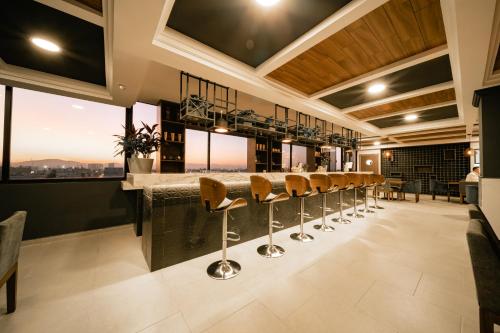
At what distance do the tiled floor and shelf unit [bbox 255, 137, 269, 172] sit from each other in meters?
3.85

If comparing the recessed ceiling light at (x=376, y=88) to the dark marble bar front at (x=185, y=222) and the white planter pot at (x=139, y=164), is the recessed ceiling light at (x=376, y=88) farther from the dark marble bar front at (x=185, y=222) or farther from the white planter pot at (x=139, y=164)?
the white planter pot at (x=139, y=164)

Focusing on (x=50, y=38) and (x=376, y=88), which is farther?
(x=376, y=88)

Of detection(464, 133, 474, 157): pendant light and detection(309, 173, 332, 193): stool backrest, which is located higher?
detection(464, 133, 474, 157): pendant light

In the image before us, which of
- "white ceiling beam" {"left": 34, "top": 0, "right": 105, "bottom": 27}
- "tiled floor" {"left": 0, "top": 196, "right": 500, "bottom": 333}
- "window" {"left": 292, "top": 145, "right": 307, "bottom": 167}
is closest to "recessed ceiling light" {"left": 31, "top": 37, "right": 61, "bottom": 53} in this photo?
"white ceiling beam" {"left": 34, "top": 0, "right": 105, "bottom": 27}

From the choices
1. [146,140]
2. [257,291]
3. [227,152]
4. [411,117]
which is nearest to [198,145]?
[227,152]

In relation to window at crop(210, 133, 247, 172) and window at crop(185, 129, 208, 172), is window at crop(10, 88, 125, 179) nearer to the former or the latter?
window at crop(185, 129, 208, 172)

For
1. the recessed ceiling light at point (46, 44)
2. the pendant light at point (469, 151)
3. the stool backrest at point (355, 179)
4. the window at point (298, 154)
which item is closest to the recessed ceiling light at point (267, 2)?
the recessed ceiling light at point (46, 44)

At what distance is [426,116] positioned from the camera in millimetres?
6031

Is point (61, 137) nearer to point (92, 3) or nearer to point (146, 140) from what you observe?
point (146, 140)

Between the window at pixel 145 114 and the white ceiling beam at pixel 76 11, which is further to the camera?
the window at pixel 145 114

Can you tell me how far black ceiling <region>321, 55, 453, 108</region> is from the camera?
3.13m

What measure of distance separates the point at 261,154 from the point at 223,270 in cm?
492

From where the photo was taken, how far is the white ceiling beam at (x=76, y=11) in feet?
5.76

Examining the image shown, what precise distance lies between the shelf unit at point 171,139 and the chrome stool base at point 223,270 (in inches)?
122
